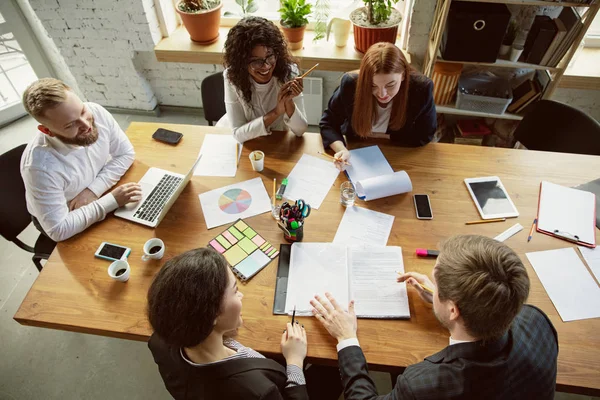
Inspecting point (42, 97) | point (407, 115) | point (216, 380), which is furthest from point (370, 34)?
point (216, 380)

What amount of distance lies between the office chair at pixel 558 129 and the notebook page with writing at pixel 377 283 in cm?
129

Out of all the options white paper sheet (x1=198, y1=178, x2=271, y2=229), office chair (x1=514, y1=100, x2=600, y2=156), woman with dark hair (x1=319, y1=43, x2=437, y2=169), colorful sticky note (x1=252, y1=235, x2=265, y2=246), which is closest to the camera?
colorful sticky note (x1=252, y1=235, x2=265, y2=246)

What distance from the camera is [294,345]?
1.24 m

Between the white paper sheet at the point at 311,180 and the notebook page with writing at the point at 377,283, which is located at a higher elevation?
the white paper sheet at the point at 311,180

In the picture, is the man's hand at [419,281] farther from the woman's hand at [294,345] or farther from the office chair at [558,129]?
the office chair at [558,129]

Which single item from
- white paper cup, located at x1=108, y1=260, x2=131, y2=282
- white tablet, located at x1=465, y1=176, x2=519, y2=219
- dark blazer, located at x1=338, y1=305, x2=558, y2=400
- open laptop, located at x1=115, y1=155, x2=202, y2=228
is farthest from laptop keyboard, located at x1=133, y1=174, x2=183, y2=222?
white tablet, located at x1=465, y1=176, x2=519, y2=219

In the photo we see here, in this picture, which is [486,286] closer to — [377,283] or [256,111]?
[377,283]

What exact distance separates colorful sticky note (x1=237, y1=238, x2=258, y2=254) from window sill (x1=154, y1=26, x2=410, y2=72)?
1.77 metres

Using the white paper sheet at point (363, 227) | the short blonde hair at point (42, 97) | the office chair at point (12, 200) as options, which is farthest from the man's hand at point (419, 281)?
the office chair at point (12, 200)

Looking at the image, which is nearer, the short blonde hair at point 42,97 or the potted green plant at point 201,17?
the short blonde hair at point 42,97

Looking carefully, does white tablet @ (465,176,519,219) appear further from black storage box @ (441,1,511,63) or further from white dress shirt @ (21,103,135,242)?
white dress shirt @ (21,103,135,242)

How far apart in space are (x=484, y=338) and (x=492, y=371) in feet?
0.29

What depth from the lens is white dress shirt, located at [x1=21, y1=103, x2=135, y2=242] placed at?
5.02 ft

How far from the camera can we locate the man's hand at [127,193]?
5.49 ft
